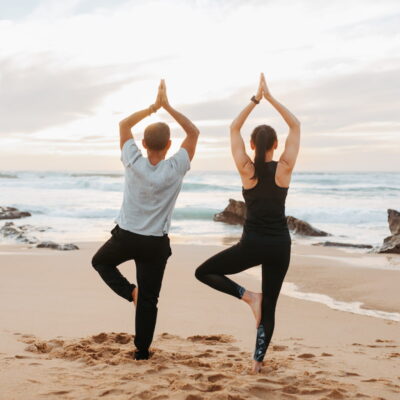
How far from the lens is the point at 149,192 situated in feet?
14.2

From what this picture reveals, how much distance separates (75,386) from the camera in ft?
12.9

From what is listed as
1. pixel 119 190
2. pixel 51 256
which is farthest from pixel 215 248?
pixel 119 190

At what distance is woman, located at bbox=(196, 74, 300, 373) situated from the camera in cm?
429

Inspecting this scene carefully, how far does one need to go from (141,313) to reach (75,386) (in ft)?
2.97

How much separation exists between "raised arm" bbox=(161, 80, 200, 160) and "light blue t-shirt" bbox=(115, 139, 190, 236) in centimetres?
18

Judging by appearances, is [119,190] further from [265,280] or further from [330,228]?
[265,280]

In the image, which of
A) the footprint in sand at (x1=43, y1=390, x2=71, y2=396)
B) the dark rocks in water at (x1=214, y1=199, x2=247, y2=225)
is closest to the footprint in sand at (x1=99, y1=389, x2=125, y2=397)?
the footprint in sand at (x1=43, y1=390, x2=71, y2=396)

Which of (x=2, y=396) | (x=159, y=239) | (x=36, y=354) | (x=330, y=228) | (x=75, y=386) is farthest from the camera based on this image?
(x=330, y=228)

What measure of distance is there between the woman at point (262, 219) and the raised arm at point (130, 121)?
71 cm

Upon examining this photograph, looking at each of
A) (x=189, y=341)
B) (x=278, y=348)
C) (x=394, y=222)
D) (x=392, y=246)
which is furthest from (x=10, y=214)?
(x=278, y=348)

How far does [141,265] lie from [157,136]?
1079mm

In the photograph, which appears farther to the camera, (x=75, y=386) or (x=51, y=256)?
(x=51, y=256)

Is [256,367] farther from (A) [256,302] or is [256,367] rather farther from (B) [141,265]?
(B) [141,265]

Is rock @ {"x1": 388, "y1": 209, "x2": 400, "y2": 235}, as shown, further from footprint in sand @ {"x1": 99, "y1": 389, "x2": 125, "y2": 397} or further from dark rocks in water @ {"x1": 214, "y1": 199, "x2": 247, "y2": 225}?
footprint in sand @ {"x1": 99, "y1": 389, "x2": 125, "y2": 397}
